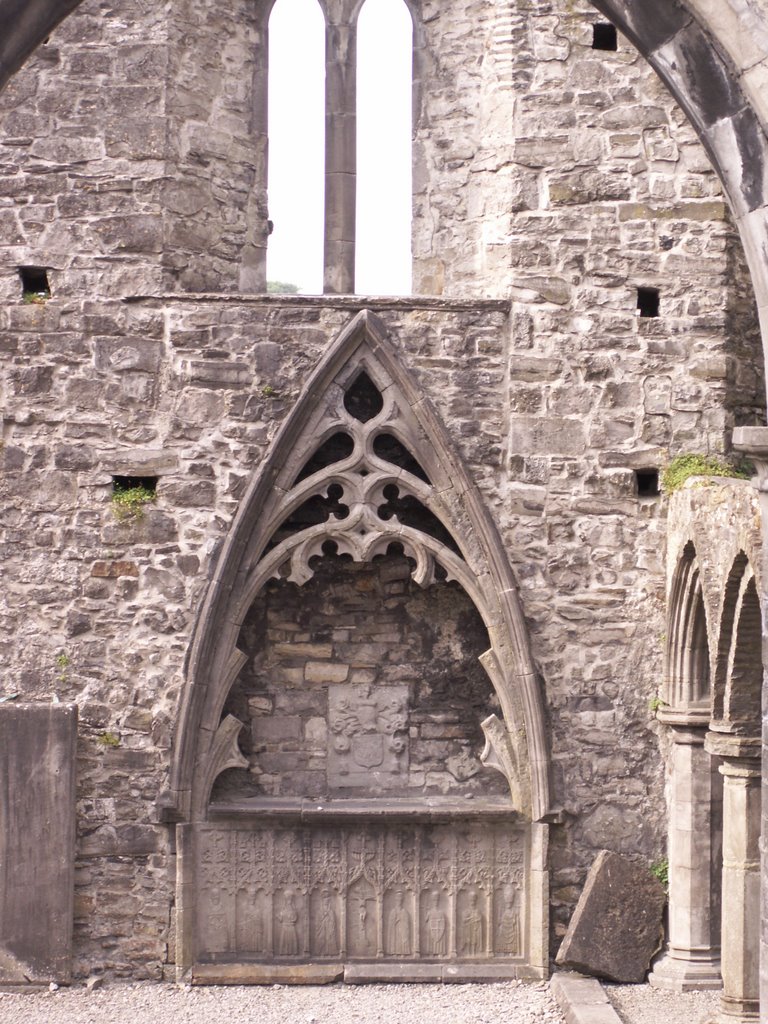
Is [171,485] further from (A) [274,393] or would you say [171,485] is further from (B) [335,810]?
(B) [335,810]

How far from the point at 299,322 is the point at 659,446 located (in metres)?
2.12

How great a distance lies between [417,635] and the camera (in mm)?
8562

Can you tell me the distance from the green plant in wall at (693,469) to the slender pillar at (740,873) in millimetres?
1564

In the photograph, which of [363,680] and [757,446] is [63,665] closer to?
[363,680]

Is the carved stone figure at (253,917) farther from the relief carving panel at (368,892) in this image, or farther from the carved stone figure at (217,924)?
the carved stone figure at (217,924)

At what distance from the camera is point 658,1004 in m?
7.61

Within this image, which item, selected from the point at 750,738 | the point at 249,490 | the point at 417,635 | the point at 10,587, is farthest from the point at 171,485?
the point at 750,738

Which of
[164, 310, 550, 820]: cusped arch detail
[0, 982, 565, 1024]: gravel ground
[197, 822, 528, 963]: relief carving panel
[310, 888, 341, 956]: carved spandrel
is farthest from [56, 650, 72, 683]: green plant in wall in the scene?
[310, 888, 341, 956]: carved spandrel

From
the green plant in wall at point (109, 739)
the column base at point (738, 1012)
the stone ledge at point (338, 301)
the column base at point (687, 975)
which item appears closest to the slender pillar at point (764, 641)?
the column base at point (738, 1012)

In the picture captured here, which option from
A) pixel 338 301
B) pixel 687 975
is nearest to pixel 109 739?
pixel 338 301

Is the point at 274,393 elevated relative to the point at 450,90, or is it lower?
lower

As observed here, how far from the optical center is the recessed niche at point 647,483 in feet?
27.2

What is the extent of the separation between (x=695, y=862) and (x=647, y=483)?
6.85 ft

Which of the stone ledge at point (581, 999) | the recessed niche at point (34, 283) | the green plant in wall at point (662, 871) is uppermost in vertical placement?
the recessed niche at point (34, 283)
